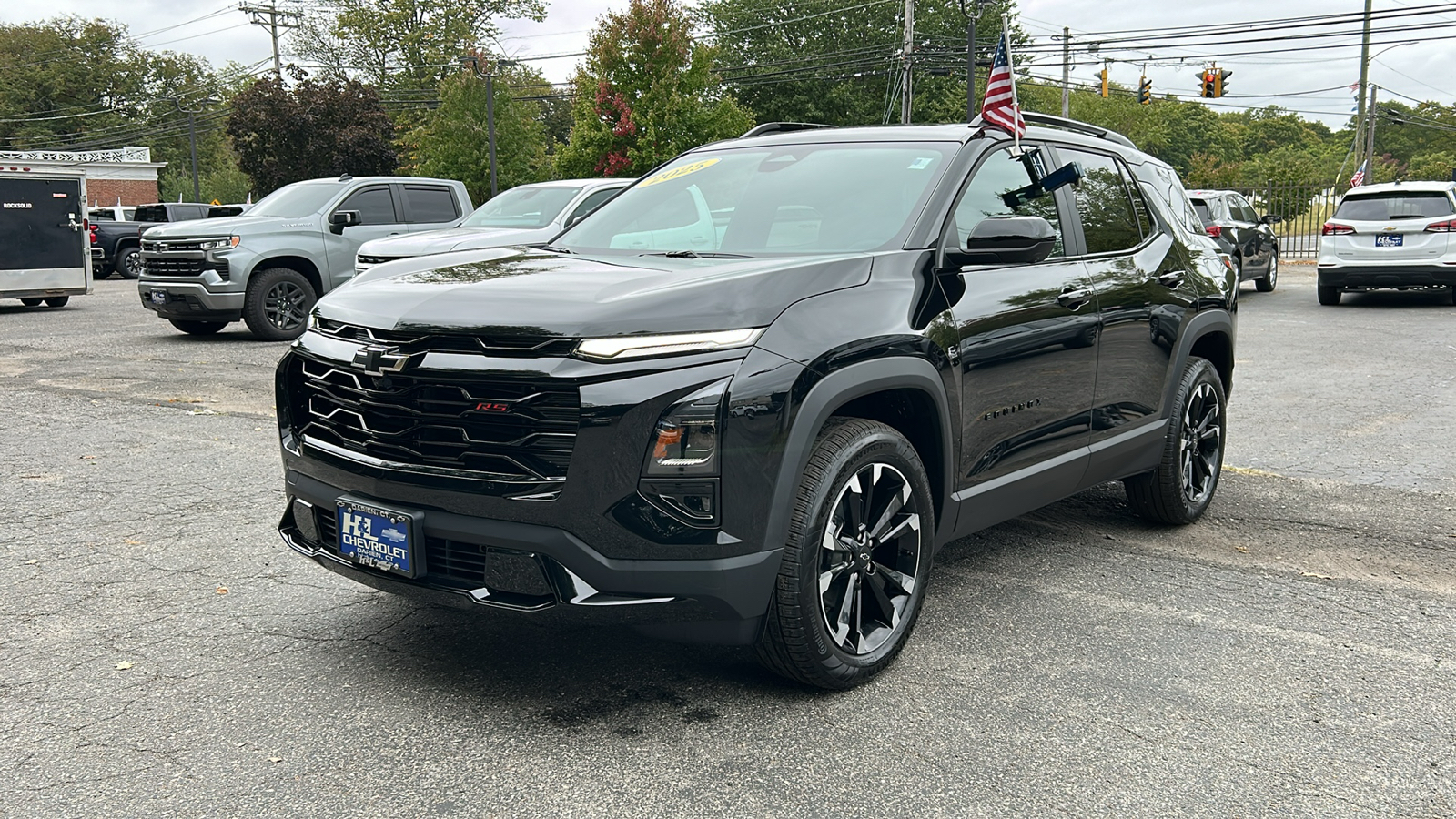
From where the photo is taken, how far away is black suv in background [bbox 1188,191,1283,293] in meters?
16.7

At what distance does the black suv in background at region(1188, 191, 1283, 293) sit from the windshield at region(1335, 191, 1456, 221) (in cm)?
149

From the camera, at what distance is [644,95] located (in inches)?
→ 1224

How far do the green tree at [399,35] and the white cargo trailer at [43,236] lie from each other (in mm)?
44271

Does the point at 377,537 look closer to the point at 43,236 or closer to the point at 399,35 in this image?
the point at 43,236

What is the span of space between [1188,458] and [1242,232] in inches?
567

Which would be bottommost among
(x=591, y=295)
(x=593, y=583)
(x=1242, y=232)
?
(x=593, y=583)

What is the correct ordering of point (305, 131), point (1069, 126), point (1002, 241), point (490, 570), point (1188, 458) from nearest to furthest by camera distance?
point (490, 570) < point (1002, 241) < point (1069, 126) < point (1188, 458) < point (305, 131)

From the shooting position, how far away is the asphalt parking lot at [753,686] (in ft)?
9.62

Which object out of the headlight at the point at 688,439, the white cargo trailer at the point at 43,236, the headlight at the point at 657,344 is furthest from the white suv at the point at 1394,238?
the white cargo trailer at the point at 43,236

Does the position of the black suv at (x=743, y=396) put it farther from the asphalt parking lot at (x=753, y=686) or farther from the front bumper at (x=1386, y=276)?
the front bumper at (x=1386, y=276)

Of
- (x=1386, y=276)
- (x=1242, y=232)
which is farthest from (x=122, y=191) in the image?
(x=1386, y=276)

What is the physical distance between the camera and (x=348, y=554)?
136 inches

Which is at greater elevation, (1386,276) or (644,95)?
(644,95)

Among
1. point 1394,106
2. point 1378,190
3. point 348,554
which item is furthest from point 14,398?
point 1394,106
